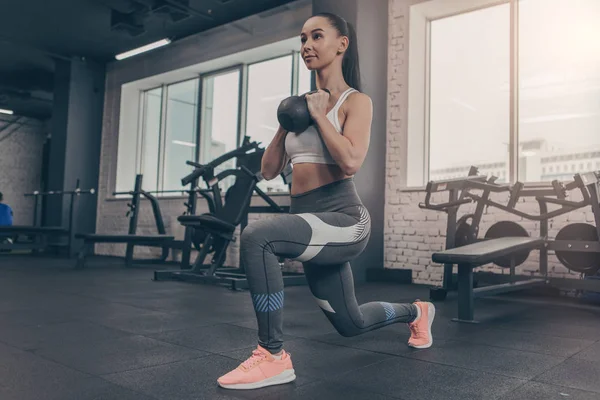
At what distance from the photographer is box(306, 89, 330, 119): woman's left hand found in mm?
1483

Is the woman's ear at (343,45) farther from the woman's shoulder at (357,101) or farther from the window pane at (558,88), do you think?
the window pane at (558,88)

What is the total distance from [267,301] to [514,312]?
2.29 m

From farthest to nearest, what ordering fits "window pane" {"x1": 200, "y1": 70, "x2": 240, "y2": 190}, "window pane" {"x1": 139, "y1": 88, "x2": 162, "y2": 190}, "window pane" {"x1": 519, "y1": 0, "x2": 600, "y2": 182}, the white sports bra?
"window pane" {"x1": 139, "y1": 88, "x2": 162, "y2": 190}
"window pane" {"x1": 200, "y1": 70, "x2": 240, "y2": 190}
"window pane" {"x1": 519, "y1": 0, "x2": 600, "y2": 182}
the white sports bra

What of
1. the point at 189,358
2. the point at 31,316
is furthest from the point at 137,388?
the point at 31,316

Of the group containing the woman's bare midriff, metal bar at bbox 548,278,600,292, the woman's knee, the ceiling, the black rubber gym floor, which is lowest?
the black rubber gym floor

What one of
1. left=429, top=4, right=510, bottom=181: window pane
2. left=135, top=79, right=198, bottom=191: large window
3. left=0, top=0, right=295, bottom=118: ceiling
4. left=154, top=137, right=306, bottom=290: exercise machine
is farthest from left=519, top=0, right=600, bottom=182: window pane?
left=135, top=79, right=198, bottom=191: large window

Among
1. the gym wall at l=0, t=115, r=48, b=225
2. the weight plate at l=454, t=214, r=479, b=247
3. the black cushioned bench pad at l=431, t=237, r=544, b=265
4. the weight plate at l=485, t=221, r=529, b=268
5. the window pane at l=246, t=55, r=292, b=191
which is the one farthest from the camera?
the gym wall at l=0, t=115, r=48, b=225

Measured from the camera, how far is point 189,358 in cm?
189

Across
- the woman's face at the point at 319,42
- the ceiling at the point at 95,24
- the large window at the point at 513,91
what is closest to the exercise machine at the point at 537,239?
the large window at the point at 513,91

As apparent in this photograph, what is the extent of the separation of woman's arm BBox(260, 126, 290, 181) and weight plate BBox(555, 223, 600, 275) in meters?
2.71

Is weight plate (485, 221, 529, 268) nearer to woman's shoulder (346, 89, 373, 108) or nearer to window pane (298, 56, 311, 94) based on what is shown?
woman's shoulder (346, 89, 373, 108)

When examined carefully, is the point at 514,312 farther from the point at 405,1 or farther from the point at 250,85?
the point at 250,85

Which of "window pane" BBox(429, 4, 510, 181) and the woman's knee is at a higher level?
"window pane" BBox(429, 4, 510, 181)

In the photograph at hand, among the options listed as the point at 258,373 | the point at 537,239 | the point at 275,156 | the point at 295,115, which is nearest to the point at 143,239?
the point at 537,239
